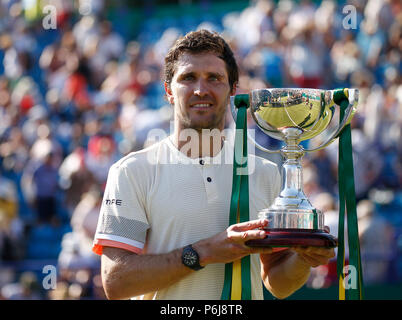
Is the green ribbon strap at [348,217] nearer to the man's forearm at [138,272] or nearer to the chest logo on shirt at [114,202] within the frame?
the man's forearm at [138,272]

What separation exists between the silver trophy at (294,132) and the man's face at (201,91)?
0.08 m

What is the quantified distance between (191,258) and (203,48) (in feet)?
2.61

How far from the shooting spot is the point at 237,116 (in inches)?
112

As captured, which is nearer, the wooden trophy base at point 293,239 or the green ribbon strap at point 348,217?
the wooden trophy base at point 293,239

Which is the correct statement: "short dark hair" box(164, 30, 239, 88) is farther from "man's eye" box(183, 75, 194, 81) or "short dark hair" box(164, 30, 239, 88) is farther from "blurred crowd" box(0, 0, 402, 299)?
"blurred crowd" box(0, 0, 402, 299)

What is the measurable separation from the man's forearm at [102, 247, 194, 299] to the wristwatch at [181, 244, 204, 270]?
20 millimetres

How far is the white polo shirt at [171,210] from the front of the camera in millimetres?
2857

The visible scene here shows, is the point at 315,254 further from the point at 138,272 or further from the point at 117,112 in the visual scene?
the point at 117,112

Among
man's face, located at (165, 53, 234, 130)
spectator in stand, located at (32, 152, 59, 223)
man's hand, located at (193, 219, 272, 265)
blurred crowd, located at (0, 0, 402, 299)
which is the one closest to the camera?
man's hand, located at (193, 219, 272, 265)

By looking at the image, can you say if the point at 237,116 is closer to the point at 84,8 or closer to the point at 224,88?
the point at 224,88

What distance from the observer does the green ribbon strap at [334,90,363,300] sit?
2697 mm

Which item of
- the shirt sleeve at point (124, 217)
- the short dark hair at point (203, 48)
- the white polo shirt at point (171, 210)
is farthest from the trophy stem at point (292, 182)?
the shirt sleeve at point (124, 217)

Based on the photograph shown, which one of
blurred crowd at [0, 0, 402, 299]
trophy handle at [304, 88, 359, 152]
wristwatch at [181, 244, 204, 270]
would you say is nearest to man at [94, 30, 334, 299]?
wristwatch at [181, 244, 204, 270]
